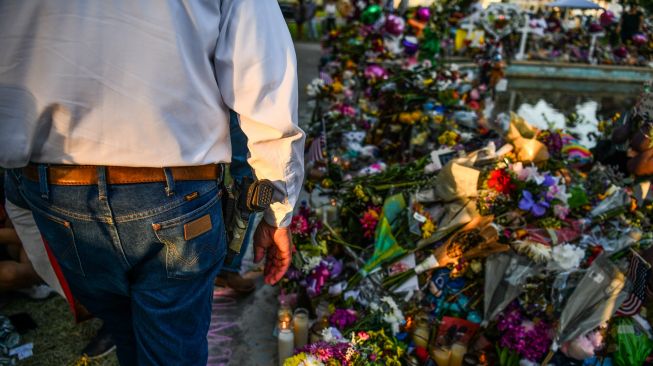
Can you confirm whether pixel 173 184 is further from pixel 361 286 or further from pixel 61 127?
pixel 361 286

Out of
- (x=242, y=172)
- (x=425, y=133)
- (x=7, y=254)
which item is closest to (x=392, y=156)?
(x=425, y=133)

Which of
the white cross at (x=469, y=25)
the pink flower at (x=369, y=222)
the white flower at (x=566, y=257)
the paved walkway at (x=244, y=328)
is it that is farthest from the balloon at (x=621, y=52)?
the paved walkway at (x=244, y=328)

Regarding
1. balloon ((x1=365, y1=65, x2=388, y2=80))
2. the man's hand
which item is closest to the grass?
the man's hand

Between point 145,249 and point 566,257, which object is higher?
point 145,249

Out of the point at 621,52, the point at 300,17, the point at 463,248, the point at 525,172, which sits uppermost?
the point at 300,17

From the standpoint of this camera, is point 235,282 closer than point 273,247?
No

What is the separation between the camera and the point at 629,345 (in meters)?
2.23

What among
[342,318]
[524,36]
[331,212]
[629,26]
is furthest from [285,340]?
[629,26]

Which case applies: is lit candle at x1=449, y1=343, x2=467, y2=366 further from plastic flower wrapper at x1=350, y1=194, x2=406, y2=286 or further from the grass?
the grass

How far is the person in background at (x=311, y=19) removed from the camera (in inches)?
537

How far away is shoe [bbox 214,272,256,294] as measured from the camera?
2.89 meters

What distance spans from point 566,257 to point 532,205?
42 cm

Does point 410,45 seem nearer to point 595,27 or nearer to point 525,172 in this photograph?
point 525,172

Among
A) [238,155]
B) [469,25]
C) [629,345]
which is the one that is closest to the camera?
[238,155]
